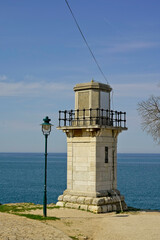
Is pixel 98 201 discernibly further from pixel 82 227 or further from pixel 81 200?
pixel 82 227

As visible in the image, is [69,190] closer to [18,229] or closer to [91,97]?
[91,97]

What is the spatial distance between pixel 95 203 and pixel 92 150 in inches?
Answer: 129

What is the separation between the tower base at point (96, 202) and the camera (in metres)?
22.0

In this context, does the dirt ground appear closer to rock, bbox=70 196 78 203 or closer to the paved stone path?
the paved stone path

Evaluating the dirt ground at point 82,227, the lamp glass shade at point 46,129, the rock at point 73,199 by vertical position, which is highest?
the lamp glass shade at point 46,129

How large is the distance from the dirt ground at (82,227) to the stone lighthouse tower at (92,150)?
7.55ft

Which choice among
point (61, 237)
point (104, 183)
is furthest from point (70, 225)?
point (104, 183)

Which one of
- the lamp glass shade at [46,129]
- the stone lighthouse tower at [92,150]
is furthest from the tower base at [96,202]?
the lamp glass shade at [46,129]

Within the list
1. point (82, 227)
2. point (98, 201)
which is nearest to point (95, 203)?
point (98, 201)

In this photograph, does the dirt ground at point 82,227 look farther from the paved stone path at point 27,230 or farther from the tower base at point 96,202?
the tower base at point 96,202

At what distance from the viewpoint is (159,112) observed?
76.8ft

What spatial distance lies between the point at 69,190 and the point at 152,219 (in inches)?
244

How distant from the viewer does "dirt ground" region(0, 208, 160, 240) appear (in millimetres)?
14375

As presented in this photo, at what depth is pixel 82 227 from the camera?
56.2ft
